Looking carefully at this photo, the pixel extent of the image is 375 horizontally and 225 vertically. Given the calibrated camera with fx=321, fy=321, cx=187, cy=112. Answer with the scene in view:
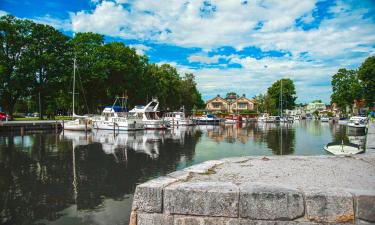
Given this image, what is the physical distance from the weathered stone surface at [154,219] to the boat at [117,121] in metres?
43.6

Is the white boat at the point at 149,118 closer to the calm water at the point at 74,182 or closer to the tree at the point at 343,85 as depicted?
the calm water at the point at 74,182

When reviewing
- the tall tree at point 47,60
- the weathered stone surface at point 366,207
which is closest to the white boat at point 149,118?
the tall tree at point 47,60

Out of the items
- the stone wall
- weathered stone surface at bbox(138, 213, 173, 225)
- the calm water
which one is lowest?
the calm water

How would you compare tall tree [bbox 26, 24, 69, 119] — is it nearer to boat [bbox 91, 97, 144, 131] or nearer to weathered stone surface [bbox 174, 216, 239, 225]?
boat [bbox 91, 97, 144, 131]

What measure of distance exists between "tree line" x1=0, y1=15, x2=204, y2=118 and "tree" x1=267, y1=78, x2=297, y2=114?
6888 centimetres

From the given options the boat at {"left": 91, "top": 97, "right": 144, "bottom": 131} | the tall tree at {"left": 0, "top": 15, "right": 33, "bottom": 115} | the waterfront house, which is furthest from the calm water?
the waterfront house

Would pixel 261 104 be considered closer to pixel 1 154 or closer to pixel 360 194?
pixel 1 154

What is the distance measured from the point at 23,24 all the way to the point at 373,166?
54.8m

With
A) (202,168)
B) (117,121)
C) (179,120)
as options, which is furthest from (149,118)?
(202,168)

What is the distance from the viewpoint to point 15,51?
165ft

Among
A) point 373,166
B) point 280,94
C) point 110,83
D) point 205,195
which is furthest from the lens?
point 280,94

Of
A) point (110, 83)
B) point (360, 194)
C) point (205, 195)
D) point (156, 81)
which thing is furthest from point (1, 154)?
point (156, 81)

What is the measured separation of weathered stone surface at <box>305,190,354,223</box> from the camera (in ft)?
14.6

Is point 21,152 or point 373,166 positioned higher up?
point 373,166
